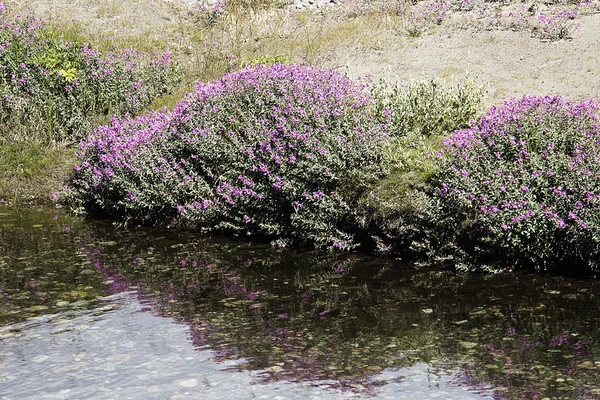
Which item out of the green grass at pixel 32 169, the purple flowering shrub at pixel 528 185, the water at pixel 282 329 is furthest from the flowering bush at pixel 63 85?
the purple flowering shrub at pixel 528 185

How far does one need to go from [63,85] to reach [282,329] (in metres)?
9.39

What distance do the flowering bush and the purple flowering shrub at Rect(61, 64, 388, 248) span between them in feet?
7.09

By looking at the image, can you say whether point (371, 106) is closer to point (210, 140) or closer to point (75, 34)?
point (210, 140)

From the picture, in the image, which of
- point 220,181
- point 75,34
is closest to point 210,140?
point 220,181

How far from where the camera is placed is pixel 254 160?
32.2ft

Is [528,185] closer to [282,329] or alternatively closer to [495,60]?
[282,329]

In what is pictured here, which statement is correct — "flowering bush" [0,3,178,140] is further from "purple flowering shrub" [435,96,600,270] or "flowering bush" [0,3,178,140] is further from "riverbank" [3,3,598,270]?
"purple flowering shrub" [435,96,600,270]

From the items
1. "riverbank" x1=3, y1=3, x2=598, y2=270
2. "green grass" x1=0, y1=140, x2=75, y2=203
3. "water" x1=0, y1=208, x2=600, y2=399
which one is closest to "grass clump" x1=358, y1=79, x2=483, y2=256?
"riverbank" x1=3, y1=3, x2=598, y2=270

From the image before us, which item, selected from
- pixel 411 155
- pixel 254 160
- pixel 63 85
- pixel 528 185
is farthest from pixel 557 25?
pixel 63 85

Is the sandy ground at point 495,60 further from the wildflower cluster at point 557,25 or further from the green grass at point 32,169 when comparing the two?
the green grass at point 32,169

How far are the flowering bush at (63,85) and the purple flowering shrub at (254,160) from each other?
2.16 meters

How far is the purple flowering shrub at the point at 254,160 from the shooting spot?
9273 millimetres

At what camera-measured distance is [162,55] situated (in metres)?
15.8

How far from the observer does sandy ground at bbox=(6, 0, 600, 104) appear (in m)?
11.8
